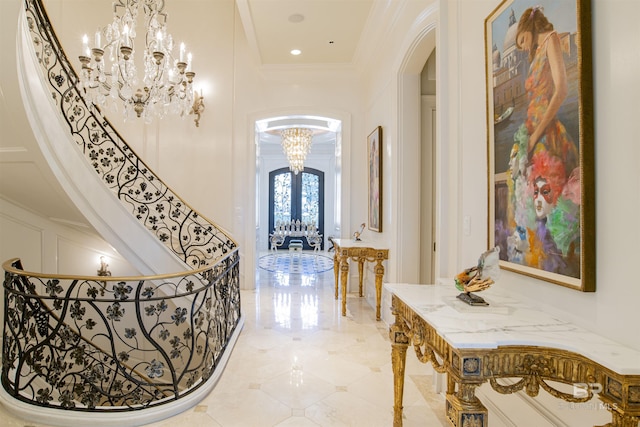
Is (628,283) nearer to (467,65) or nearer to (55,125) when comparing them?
(467,65)

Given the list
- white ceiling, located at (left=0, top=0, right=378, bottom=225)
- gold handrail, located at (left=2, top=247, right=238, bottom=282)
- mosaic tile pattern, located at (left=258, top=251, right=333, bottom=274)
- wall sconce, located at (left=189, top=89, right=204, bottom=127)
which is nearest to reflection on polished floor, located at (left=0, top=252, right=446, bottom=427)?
gold handrail, located at (left=2, top=247, right=238, bottom=282)

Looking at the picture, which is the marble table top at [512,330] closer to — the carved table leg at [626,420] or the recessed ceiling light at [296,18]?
the carved table leg at [626,420]

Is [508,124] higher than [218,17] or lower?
lower

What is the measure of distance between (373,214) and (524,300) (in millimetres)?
3524

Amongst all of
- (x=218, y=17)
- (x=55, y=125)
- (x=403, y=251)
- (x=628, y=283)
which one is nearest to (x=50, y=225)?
(x=55, y=125)

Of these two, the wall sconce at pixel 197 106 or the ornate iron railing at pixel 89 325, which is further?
the wall sconce at pixel 197 106

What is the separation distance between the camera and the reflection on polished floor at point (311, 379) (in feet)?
7.93

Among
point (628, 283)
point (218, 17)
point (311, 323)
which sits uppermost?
point (218, 17)

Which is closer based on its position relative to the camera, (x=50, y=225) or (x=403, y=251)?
(x=403, y=251)

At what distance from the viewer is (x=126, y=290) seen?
2586 mm

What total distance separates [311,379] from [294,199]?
9.86 meters

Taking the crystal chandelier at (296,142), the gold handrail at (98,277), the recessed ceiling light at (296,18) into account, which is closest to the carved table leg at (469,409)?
the gold handrail at (98,277)

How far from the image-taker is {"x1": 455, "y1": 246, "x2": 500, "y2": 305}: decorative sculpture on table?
164 centimetres

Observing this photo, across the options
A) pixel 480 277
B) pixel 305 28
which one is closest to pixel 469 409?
pixel 480 277
